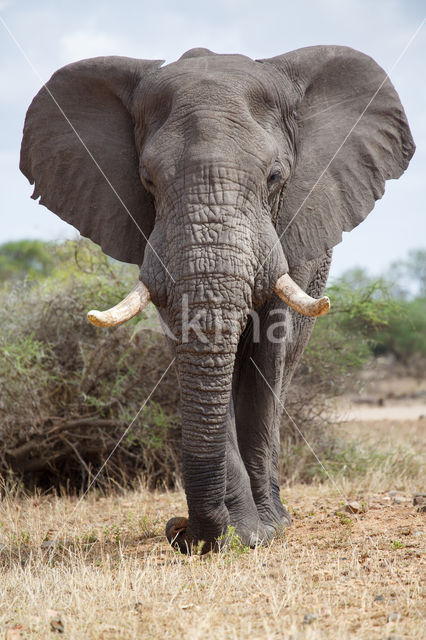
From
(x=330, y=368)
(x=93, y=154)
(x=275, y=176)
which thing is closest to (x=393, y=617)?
(x=275, y=176)

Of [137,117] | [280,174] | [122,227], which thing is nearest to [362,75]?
[280,174]

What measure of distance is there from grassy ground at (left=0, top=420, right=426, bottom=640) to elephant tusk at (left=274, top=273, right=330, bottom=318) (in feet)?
4.38

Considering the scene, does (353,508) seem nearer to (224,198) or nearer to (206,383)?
(206,383)

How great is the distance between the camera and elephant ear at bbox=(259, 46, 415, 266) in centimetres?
525

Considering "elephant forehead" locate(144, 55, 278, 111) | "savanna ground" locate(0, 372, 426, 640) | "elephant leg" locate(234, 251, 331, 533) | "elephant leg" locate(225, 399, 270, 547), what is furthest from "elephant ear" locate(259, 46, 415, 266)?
"savanna ground" locate(0, 372, 426, 640)

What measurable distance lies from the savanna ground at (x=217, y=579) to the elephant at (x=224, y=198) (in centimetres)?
40

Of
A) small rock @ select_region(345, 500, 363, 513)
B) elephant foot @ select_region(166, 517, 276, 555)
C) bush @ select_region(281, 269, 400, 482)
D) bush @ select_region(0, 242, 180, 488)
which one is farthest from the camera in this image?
bush @ select_region(281, 269, 400, 482)

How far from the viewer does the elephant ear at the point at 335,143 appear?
17.2 ft

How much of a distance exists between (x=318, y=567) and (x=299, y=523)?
59.4 inches

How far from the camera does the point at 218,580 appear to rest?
12.8ft

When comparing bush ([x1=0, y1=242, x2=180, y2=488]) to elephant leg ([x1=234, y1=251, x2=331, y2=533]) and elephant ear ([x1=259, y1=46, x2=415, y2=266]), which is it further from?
elephant ear ([x1=259, y1=46, x2=415, y2=266])

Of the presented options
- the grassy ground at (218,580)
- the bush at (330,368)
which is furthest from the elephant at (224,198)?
the bush at (330,368)

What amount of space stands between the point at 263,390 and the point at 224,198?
154 cm

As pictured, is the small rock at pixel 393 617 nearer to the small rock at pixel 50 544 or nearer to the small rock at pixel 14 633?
the small rock at pixel 14 633
